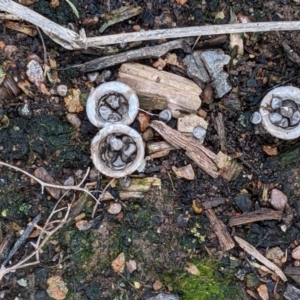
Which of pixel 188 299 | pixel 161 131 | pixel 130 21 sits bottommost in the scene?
pixel 188 299

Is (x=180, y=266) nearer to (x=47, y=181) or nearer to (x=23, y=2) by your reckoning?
(x=47, y=181)

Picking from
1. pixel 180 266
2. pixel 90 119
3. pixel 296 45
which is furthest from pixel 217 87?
pixel 180 266

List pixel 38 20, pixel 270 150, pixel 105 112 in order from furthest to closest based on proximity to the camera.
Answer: pixel 270 150 → pixel 105 112 → pixel 38 20

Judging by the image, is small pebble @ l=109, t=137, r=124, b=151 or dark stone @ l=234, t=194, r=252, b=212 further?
dark stone @ l=234, t=194, r=252, b=212

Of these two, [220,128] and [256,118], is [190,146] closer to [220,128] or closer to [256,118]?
[220,128]

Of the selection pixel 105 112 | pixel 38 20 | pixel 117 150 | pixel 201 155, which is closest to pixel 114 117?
pixel 105 112

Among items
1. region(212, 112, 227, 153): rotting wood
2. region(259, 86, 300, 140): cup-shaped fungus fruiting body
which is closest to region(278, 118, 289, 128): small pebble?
region(259, 86, 300, 140): cup-shaped fungus fruiting body

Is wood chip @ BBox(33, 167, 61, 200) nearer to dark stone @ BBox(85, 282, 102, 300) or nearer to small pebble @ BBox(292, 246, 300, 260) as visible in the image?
dark stone @ BBox(85, 282, 102, 300)
